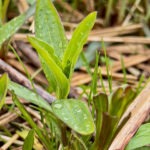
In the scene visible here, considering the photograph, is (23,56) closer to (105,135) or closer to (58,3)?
(58,3)

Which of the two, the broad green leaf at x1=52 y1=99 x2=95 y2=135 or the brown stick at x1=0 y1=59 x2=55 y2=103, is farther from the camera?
the brown stick at x1=0 y1=59 x2=55 y2=103

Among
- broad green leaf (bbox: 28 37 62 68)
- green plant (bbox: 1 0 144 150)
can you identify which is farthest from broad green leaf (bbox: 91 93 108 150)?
broad green leaf (bbox: 28 37 62 68)

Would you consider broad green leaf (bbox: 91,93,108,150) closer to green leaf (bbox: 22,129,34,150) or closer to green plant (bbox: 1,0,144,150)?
green plant (bbox: 1,0,144,150)

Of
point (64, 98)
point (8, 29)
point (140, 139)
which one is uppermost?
point (8, 29)

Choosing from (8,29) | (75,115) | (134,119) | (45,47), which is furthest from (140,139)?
(8,29)

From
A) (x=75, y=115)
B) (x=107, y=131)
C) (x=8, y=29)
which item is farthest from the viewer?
(x=8, y=29)

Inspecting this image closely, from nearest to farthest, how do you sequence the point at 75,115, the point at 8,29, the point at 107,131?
1. the point at 75,115
2. the point at 107,131
3. the point at 8,29

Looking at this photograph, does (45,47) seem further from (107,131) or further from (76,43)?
(107,131)
